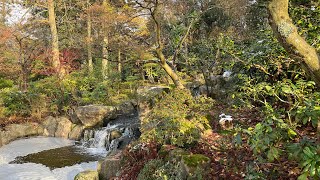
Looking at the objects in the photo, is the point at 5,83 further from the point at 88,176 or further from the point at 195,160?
the point at 195,160

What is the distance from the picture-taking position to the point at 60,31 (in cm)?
1842

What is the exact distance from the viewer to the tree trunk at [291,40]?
5.82ft

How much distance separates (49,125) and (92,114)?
195cm

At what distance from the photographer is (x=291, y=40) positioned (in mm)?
1789

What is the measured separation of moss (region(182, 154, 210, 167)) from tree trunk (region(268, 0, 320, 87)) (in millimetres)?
2249

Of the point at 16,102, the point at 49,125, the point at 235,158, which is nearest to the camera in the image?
the point at 235,158

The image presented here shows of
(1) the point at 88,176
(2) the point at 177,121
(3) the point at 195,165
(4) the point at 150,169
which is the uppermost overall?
(2) the point at 177,121

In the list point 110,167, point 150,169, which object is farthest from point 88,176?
point 150,169

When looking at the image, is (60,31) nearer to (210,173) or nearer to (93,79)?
(93,79)

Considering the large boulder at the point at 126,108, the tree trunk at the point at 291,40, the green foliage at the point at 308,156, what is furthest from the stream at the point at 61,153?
the tree trunk at the point at 291,40

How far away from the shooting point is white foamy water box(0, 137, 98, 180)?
674 centimetres

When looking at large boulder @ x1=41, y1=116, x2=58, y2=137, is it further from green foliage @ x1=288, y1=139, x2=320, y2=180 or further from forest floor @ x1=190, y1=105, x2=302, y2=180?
green foliage @ x1=288, y1=139, x2=320, y2=180

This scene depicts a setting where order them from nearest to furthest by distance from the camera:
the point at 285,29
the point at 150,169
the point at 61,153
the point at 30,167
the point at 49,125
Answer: the point at 285,29, the point at 150,169, the point at 30,167, the point at 61,153, the point at 49,125

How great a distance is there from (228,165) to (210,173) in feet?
0.84
